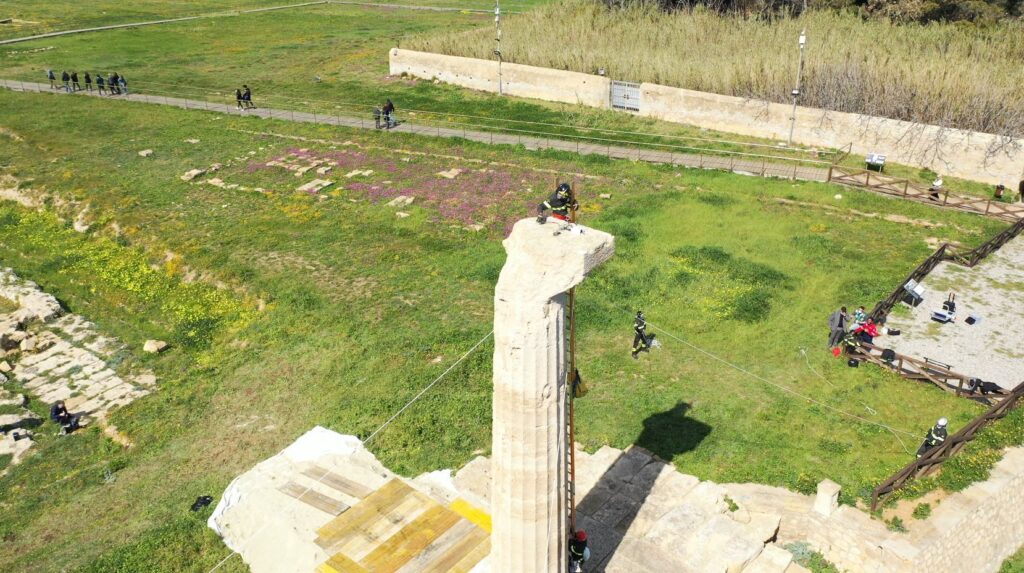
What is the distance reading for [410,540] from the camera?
40.0 feet

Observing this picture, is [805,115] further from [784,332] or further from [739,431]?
[739,431]

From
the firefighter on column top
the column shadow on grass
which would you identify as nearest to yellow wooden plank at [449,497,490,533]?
the column shadow on grass

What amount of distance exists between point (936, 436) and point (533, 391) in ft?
30.1

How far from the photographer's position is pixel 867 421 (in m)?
16.1

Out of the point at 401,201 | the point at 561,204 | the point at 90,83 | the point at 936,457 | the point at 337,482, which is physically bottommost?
the point at 337,482

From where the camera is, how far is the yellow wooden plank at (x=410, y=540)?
1175 cm

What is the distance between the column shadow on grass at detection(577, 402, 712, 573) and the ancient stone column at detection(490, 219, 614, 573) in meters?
2.20

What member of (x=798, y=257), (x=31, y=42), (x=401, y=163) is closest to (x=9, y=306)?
(x=401, y=163)

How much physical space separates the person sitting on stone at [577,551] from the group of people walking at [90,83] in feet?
134

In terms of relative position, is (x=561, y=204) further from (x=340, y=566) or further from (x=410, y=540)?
(x=340, y=566)

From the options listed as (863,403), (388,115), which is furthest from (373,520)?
(388,115)

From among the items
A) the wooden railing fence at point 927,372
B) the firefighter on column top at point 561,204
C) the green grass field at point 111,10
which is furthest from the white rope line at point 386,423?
the green grass field at point 111,10

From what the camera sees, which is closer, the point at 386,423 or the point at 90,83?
the point at 386,423

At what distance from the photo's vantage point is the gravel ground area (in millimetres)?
17859
